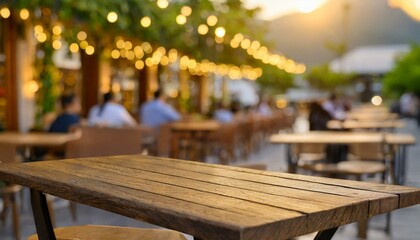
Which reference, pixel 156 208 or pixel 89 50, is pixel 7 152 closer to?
pixel 156 208

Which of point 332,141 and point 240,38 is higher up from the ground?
point 240,38

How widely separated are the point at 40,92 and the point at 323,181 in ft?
28.8

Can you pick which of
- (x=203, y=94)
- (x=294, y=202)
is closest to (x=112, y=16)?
(x=294, y=202)

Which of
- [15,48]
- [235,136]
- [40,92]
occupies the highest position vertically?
[15,48]

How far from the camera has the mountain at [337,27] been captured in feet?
333

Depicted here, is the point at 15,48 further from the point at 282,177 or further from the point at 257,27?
the point at 282,177

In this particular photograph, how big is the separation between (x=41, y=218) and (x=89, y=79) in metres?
10.9

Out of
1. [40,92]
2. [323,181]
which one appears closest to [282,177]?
[323,181]

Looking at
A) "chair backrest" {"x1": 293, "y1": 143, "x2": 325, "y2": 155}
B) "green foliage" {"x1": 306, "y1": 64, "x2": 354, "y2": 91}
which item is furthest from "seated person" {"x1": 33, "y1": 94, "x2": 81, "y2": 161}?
"green foliage" {"x1": 306, "y1": 64, "x2": 354, "y2": 91}

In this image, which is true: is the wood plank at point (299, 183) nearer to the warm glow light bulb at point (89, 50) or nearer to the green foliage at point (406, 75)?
the warm glow light bulb at point (89, 50)

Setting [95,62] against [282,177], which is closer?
[282,177]

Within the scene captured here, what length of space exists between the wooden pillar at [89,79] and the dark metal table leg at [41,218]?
421 inches

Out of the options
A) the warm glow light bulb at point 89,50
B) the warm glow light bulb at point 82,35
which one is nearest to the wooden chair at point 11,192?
the warm glow light bulb at point 82,35

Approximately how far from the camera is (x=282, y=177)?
2.36 metres
